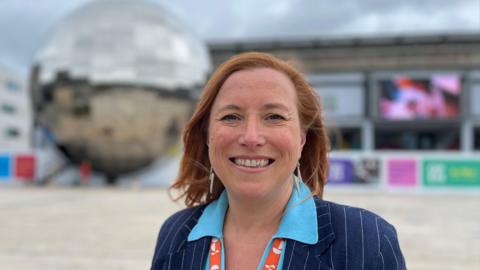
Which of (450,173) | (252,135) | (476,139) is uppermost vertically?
(252,135)

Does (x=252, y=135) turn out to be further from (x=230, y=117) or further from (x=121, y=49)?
(x=121, y=49)

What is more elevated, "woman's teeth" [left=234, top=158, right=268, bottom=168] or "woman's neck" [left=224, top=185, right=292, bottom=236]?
"woman's teeth" [left=234, top=158, right=268, bottom=168]

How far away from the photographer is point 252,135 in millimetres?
1432

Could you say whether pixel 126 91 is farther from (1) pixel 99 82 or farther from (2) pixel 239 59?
(2) pixel 239 59

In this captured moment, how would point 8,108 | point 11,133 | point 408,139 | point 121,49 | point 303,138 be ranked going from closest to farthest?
point 303,138
point 121,49
point 408,139
point 8,108
point 11,133

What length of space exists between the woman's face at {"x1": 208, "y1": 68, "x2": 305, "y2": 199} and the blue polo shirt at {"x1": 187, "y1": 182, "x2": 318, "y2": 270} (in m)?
0.11

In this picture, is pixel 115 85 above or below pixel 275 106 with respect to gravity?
below

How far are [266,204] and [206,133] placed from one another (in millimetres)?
494

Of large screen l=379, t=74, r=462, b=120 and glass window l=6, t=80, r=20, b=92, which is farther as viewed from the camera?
glass window l=6, t=80, r=20, b=92

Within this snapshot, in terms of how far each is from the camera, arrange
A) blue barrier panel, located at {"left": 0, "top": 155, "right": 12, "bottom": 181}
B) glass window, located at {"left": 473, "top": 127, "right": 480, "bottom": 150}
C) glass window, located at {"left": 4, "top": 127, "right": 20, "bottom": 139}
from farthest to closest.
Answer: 1. glass window, located at {"left": 4, "top": 127, "right": 20, "bottom": 139}
2. glass window, located at {"left": 473, "top": 127, "right": 480, "bottom": 150}
3. blue barrier panel, located at {"left": 0, "top": 155, "right": 12, "bottom": 181}

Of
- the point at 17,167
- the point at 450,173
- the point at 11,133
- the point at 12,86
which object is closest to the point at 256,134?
the point at 450,173

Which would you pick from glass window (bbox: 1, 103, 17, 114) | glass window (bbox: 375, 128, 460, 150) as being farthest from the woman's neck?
glass window (bbox: 1, 103, 17, 114)

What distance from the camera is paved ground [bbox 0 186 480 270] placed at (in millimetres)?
4582

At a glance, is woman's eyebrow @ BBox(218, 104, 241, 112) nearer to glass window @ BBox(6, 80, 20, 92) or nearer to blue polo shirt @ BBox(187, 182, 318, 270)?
blue polo shirt @ BBox(187, 182, 318, 270)
